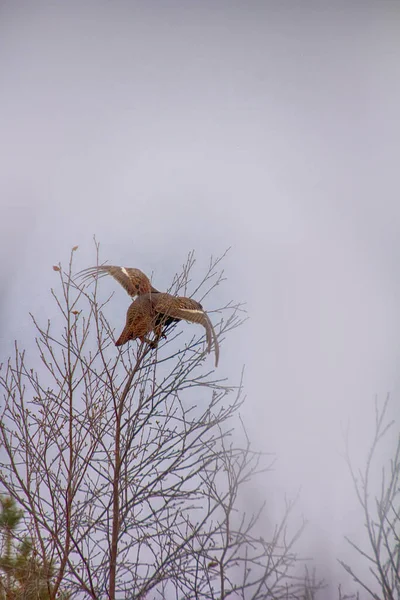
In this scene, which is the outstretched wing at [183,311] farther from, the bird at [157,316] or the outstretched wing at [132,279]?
the outstretched wing at [132,279]

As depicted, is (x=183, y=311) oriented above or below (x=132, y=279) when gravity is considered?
below

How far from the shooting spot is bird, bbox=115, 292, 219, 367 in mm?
2338

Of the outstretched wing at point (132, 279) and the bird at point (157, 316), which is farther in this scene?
the outstretched wing at point (132, 279)

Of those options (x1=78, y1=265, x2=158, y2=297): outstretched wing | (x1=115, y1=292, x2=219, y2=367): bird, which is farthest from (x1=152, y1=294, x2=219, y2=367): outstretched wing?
(x1=78, y1=265, x2=158, y2=297): outstretched wing

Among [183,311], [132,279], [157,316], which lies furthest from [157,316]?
[132,279]

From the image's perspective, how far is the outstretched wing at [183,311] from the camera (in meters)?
2.36

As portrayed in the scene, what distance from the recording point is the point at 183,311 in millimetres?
2400

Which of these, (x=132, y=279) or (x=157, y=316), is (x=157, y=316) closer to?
(x=157, y=316)

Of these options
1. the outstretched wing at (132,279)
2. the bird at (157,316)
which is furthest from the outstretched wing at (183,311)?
the outstretched wing at (132,279)

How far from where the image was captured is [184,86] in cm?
348

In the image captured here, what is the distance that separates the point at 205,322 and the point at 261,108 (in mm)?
1554

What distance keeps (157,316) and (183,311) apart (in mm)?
118

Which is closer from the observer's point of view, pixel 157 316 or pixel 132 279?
pixel 157 316

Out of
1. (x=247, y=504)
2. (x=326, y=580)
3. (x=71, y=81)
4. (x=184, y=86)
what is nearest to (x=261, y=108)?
(x=184, y=86)
